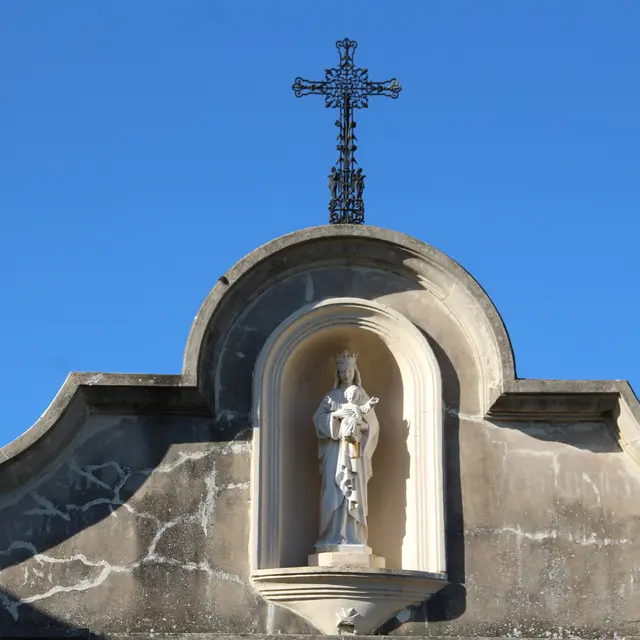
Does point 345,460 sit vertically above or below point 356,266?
below

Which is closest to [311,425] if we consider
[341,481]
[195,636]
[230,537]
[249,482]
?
[341,481]

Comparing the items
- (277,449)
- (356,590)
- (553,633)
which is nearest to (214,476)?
(277,449)

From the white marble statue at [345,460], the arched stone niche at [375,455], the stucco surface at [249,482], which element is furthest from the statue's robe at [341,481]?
the stucco surface at [249,482]

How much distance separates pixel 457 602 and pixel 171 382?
117 inches

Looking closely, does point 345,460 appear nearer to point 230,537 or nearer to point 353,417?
point 353,417

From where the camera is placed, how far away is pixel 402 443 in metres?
15.0

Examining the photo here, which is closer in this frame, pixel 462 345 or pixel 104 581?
pixel 104 581

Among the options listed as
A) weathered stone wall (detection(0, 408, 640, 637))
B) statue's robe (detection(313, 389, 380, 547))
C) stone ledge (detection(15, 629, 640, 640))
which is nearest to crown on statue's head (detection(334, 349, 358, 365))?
statue's robe (detection(313, 389, 380, 547))

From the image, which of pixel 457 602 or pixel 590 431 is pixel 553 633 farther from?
pixel 590 431

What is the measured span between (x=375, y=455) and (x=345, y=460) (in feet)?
1.97

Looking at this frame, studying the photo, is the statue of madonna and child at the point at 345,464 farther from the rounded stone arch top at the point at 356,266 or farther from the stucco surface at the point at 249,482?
the rounded stone arch top at the point at 356,266

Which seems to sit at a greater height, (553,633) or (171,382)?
(171,382)

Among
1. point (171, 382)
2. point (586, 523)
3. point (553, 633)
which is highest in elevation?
point (171, 382)

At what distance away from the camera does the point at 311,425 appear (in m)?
15.2
